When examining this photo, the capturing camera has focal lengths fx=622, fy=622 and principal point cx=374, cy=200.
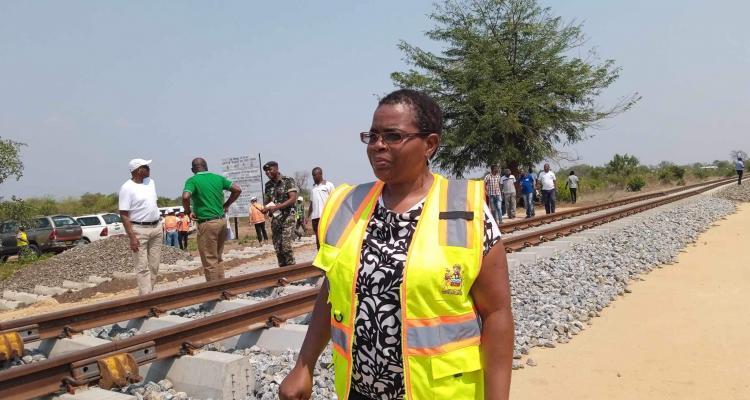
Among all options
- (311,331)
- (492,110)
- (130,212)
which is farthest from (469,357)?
(492,110)

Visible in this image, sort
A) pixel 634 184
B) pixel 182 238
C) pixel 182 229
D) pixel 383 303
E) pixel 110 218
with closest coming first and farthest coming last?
pixel 383 303 < pixel 182 229 < pixel 182 238 < pixel 110 218 < pixel 634 184

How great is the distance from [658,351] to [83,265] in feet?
39.7

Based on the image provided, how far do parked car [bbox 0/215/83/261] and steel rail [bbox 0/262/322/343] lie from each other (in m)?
15.3

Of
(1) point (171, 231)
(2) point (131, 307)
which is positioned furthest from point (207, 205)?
(1) point (171, 231)

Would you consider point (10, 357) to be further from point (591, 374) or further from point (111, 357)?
point (591, 374)

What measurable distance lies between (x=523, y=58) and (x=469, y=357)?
30267 mm

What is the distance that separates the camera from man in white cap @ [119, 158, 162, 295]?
743cm

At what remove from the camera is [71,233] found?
21.4 meters

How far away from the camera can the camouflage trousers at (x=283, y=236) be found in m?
8.91

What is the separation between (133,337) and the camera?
16.0 feet

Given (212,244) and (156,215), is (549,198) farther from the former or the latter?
(156,215)

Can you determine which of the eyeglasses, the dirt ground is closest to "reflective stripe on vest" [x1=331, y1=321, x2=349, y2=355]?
the eyeglasses

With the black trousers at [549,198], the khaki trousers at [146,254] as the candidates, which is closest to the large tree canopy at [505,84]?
the black trousers at [549,198]

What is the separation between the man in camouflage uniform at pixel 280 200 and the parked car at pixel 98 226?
49.2 ft
